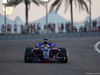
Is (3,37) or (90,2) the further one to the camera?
(90,2)

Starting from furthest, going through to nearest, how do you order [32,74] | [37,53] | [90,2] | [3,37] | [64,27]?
[90,2], [64,27], [3,37], [37,53], [32,74]

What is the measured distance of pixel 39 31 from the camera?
5041 cm

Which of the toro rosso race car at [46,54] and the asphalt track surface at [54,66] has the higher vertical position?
the toro rosso race car at [46,54]

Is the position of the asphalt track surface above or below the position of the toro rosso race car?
below

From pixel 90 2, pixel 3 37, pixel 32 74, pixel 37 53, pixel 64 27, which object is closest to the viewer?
pixel 32 74

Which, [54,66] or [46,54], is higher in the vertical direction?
[46,54]

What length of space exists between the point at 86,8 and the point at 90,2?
2421 millimetres

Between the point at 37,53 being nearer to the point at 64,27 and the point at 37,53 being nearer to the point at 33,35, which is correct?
the point at 33,35

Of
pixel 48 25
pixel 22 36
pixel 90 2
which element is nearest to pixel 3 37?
pixel 22 36

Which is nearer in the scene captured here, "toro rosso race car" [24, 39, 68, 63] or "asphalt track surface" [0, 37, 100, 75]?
"asphalt track surface" [0, 37, 100, 75]

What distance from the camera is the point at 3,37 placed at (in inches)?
1871

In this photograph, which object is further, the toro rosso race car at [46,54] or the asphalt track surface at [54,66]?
the toro rosso race car at [46,54]

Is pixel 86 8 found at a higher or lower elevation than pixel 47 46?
higher

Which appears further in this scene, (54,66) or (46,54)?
(46,54)
